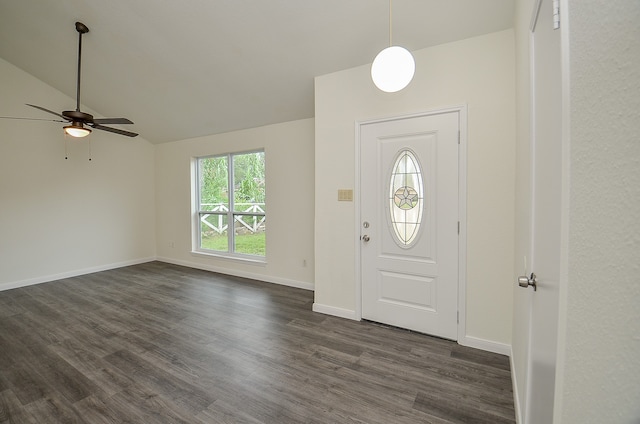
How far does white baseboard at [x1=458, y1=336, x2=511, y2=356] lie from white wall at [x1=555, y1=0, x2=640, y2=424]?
222 cm

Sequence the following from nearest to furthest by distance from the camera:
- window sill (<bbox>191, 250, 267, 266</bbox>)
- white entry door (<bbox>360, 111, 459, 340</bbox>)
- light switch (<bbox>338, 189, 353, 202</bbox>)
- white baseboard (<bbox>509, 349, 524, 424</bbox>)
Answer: white baseboard (<bbox>509, 349, 524, 424</bbox>), white entry door (<bbox>360, 111, 459, 340</bbox>), light switch (<bbox>338, 189, 353, 202</bbox>), window sill (<bbox>191, 250, 267, 266</bbox>)

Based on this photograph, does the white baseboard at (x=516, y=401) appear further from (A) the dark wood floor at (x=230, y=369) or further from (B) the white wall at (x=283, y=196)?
(B) the white wall at (x=283, y=196)

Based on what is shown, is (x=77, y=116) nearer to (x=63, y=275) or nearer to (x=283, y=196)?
(x=283, y=196)

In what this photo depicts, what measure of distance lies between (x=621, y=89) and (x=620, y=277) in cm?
29

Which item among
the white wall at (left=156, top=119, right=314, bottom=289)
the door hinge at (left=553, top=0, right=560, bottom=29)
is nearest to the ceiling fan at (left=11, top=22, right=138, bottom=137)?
the white wall at (left=156, top=119, right=314, bottom=289)

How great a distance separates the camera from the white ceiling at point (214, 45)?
2365 millimetres

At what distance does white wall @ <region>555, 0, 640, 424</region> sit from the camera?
16.3 inches

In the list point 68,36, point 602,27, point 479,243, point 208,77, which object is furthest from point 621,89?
point 68,36

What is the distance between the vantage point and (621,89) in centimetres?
42

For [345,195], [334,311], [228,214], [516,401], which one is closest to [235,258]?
[228,214]

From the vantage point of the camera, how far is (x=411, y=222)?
2699 mm

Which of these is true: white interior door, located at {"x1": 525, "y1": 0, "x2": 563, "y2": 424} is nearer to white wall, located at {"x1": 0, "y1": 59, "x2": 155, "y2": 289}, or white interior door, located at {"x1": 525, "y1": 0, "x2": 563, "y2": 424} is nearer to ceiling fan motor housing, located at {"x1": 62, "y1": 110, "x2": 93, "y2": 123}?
ceiling fan motor housing, located at {"x1": 62, "y1": 110, "x2": 93, "y2": 123}

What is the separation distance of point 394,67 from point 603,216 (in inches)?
65.6

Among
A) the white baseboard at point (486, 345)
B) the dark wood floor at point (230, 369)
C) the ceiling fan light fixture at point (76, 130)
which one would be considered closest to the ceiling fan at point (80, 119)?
the ceiling fan light fixture at point (76, 130)
